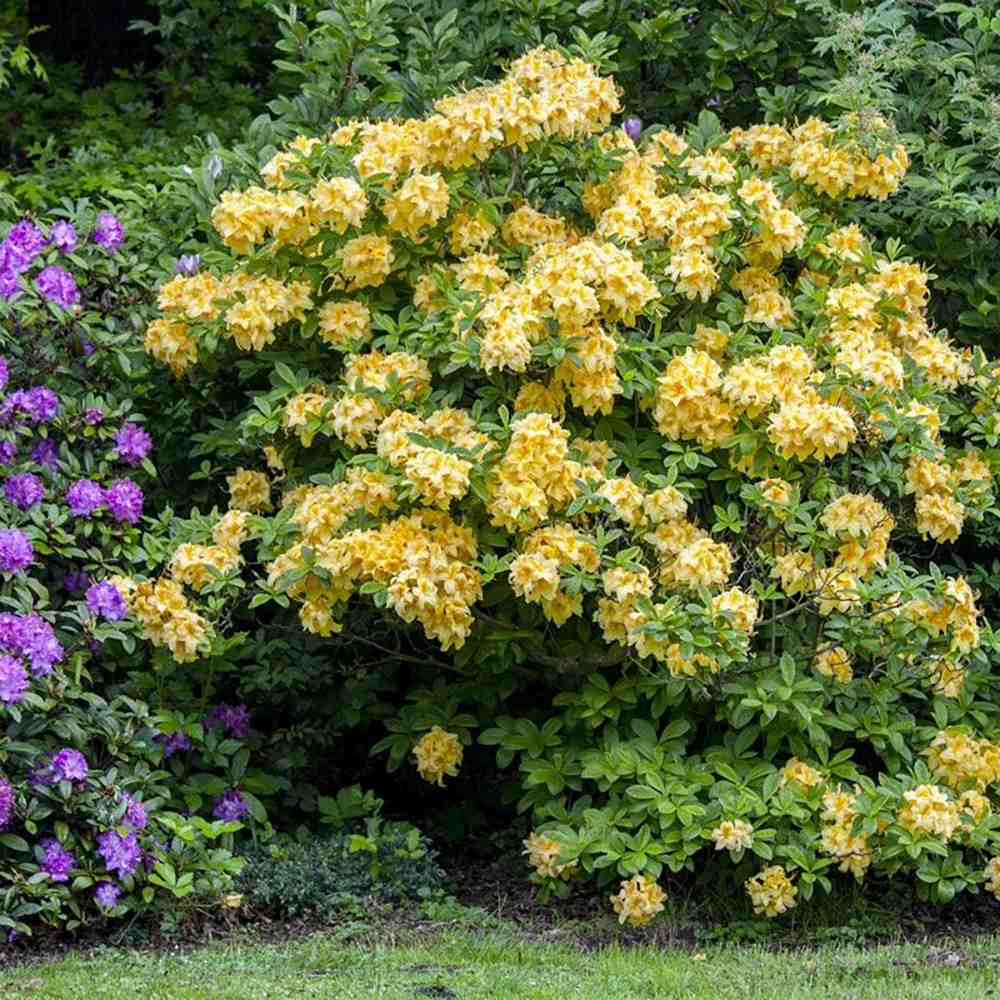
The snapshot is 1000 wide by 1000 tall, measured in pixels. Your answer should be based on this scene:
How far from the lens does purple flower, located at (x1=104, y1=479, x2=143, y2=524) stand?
5.41 m

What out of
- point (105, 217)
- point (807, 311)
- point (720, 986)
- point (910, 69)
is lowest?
point (720, 986)

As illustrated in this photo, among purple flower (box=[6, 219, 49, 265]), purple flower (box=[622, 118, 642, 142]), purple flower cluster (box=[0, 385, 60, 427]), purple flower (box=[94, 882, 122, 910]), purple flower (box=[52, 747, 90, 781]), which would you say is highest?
purple flower (box=[622, 118, 642, 142])

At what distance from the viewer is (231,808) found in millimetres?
5449

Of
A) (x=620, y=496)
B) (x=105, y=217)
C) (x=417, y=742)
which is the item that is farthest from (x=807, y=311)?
(x=105, y=217)

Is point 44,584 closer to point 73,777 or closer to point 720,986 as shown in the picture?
point 73,777

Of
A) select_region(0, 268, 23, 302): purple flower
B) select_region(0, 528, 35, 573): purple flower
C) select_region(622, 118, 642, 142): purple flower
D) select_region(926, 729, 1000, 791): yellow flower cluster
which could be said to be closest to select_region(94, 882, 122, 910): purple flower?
select_region(0, 528, 35, 573): purple flower

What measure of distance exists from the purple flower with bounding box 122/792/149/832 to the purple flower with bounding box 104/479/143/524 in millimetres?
859

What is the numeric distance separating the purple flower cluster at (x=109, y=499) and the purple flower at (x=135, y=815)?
860mm

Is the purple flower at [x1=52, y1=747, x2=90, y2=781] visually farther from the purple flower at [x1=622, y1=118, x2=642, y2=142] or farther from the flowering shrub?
the purple flower at [x1=622, y1=118, x2=642, y2=142]

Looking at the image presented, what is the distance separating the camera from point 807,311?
18.0ft

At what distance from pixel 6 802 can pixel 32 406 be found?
125 centimetres

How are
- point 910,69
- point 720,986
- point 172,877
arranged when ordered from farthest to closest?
point 910,69 < point 172,877 < point 720,986

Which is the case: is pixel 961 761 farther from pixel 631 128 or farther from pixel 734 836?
pixel 631 128

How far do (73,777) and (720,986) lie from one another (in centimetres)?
174
